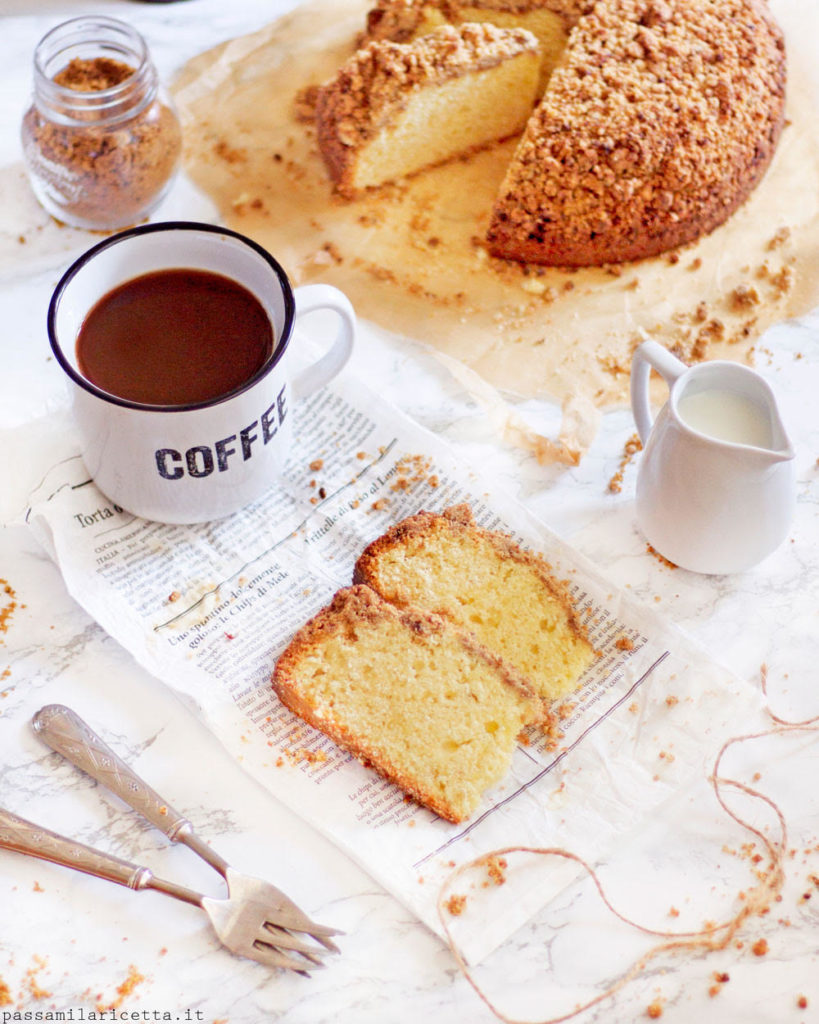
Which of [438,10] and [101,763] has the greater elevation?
[438,10]

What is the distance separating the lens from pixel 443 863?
158cm

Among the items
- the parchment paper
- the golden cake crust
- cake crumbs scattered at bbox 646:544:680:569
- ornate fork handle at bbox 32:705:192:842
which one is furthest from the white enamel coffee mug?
cake crumbs scattered at bbox 646:544:680:569

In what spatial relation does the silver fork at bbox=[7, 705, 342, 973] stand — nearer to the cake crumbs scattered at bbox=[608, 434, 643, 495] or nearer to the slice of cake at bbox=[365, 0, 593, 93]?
the cake crumbs scattered at bbox=[608, 434, 643, 495]

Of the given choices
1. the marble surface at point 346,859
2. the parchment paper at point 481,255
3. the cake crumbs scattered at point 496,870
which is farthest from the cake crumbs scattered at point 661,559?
the cake crumbs scattered at point 496,870

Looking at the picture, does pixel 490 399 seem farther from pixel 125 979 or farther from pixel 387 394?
pixel 125 979

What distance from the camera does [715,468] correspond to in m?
1.65

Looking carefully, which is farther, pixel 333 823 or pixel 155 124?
pixel 155 124

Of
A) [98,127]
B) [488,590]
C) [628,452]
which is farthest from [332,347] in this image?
[98,127]

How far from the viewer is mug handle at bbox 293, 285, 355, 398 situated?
174cm

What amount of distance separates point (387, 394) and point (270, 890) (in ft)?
3.32

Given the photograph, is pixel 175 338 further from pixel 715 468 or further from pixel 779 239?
pixel 779 239

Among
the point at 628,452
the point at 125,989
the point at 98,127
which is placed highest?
the point at 98,127

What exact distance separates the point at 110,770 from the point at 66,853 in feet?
0.45

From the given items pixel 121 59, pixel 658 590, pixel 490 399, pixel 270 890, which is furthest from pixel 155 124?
pixel 270 890
